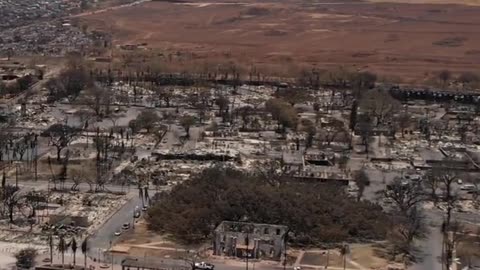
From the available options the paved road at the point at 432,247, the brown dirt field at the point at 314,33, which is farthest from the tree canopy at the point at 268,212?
the brown dirt field at the point at 314,33

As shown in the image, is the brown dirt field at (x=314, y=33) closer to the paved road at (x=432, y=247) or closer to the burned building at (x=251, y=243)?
the paved road at (x=432, y=247)

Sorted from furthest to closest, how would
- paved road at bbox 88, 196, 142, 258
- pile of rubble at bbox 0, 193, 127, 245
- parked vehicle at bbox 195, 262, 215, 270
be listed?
pile of rubble at bbox 0, 193, 127, 245 < paved road at bbox 88, 196, 142, 258 < parked vehicle at bbox 195, 262, 215, 270

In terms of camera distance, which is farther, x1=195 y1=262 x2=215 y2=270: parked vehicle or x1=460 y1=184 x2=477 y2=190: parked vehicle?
x1=460 y1=184 x2=477 y2=190: parked vehicle

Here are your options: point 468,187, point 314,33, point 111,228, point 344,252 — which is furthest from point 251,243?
point 314,33

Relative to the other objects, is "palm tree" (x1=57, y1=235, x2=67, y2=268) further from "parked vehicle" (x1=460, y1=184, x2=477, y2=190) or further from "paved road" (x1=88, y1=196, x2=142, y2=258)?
"parked vehicle" (x1=460, y1=184, x2=477, y2=190)

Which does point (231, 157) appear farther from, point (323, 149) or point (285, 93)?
point (285, 93)

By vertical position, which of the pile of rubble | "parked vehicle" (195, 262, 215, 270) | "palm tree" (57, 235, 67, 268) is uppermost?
"parked vehicle" (195, 262, 215, 270)

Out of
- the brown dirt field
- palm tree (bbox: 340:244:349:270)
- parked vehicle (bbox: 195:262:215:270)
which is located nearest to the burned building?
parked vehicle (bbox: 195:262:215:270)
